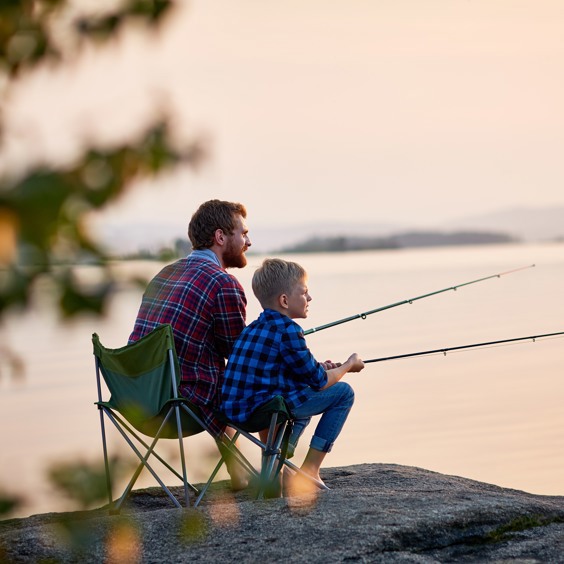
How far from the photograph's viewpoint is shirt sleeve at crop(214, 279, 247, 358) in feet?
14.0

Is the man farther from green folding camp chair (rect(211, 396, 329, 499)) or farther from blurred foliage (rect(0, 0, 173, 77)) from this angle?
blurred foliage (rect(0, 0, 173, 77))

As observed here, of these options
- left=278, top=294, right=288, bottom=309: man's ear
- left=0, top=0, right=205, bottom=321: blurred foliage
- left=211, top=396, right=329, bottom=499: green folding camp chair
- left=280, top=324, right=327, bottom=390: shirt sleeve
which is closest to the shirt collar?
left=278, top=294, right=288, bottom=309: man's ear

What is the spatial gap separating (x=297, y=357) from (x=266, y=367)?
118mm

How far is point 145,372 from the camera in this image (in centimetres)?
409

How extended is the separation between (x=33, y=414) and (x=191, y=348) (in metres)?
5.48

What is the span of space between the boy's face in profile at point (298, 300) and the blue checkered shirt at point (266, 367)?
0.19 feet

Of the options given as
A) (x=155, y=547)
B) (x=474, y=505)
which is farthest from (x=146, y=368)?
(x=474, y=505)

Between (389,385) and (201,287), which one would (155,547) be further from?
(389,385)

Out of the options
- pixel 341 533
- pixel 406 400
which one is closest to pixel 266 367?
pixel 341 533

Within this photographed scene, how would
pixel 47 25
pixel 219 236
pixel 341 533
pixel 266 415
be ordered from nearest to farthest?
1. pixel 47 25
2. pixel 341 533
3. pixel 266 415
4. pixel 219 236

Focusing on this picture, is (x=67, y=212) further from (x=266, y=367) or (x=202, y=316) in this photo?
(x=202, y=316)

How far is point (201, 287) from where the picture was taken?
427 centimetres

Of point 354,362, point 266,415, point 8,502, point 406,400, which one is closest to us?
point 8,502

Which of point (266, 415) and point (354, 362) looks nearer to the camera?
point (266, 415)
